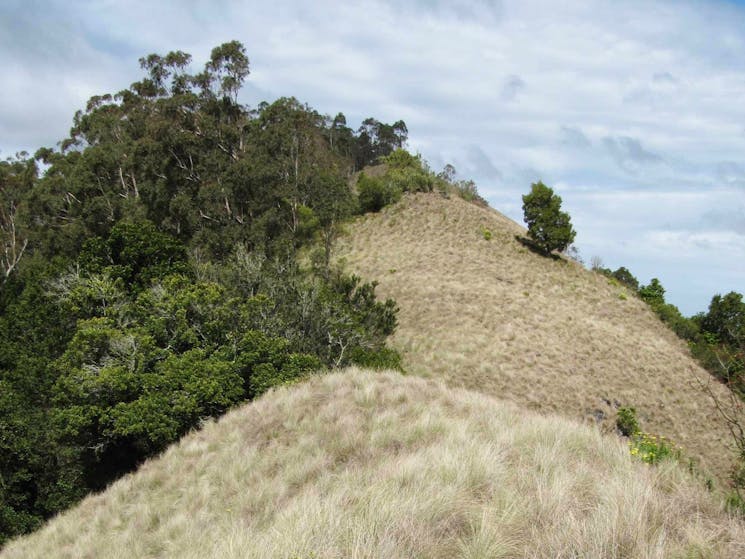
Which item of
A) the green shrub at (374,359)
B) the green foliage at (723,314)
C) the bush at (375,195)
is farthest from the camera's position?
the bush at (375,195)

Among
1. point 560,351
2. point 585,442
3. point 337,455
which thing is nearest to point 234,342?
point 337,455

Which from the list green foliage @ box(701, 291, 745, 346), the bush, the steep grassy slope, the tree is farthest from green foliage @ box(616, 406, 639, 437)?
the bush

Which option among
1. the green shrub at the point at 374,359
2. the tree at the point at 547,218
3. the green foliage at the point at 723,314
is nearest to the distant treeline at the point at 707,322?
the green foliage at the point at 723,314

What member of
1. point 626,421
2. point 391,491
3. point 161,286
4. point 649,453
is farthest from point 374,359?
point 391,491

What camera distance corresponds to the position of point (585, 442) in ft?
24.1

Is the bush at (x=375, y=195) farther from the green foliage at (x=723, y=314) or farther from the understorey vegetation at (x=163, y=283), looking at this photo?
the green foliage at (x=723, y=314)

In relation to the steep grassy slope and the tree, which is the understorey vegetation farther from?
the tree

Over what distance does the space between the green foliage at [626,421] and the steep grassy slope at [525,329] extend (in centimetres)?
38

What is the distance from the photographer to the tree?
41969mm

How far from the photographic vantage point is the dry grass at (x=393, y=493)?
14.0 ft

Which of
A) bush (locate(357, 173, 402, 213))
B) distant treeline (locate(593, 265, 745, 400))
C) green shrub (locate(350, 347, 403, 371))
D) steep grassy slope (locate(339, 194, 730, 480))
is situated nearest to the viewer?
green shrub (locate(350, 347, 403, 371))

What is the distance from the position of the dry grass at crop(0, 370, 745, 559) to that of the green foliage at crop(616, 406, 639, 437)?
1742 cm

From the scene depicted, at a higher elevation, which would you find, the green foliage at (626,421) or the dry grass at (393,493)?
the dry grass at (393,493)

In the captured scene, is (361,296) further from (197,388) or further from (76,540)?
(76,540)
